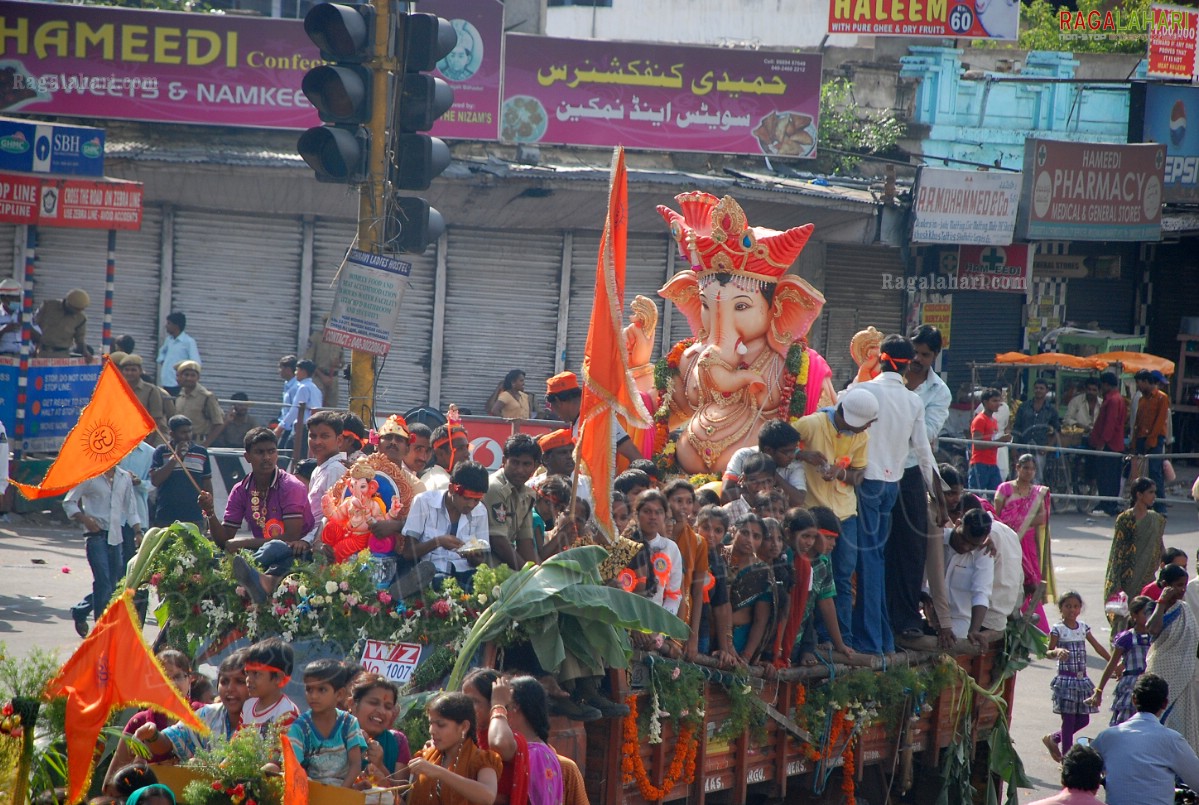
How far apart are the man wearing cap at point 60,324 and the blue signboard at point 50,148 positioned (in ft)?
4.14

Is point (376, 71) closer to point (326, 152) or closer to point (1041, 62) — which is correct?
point (326, 152)

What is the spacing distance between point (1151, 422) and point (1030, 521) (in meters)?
7.85

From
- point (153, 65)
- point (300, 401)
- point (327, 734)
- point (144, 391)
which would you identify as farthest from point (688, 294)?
point (153, 65)

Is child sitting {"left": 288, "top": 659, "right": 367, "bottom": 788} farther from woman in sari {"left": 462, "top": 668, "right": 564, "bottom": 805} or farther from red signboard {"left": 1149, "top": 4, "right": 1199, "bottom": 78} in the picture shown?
red signboard {"left": 1149, "top": 4, "right": 1199, "bottom": 78}

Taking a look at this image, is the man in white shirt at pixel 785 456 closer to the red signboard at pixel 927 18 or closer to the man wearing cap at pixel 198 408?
the man wearing cap at pixel 198 408

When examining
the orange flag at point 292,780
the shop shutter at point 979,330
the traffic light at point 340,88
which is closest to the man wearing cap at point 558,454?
the traffic light at point 340,88

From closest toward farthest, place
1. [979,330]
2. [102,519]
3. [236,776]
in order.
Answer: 1. [236,776]
2. [102,519]
3. [979,330]

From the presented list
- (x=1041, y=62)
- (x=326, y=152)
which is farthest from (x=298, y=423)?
(x=1041, y=62)

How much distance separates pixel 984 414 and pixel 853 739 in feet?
33.5

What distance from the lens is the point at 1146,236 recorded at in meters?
22.2

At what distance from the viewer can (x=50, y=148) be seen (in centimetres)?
1489

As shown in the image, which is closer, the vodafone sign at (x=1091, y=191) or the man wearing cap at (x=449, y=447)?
the man wearing cap at (x=449, y=447)

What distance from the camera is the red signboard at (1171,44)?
83.7ft

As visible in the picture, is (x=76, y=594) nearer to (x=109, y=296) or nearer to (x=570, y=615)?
(x=109, y=296)
